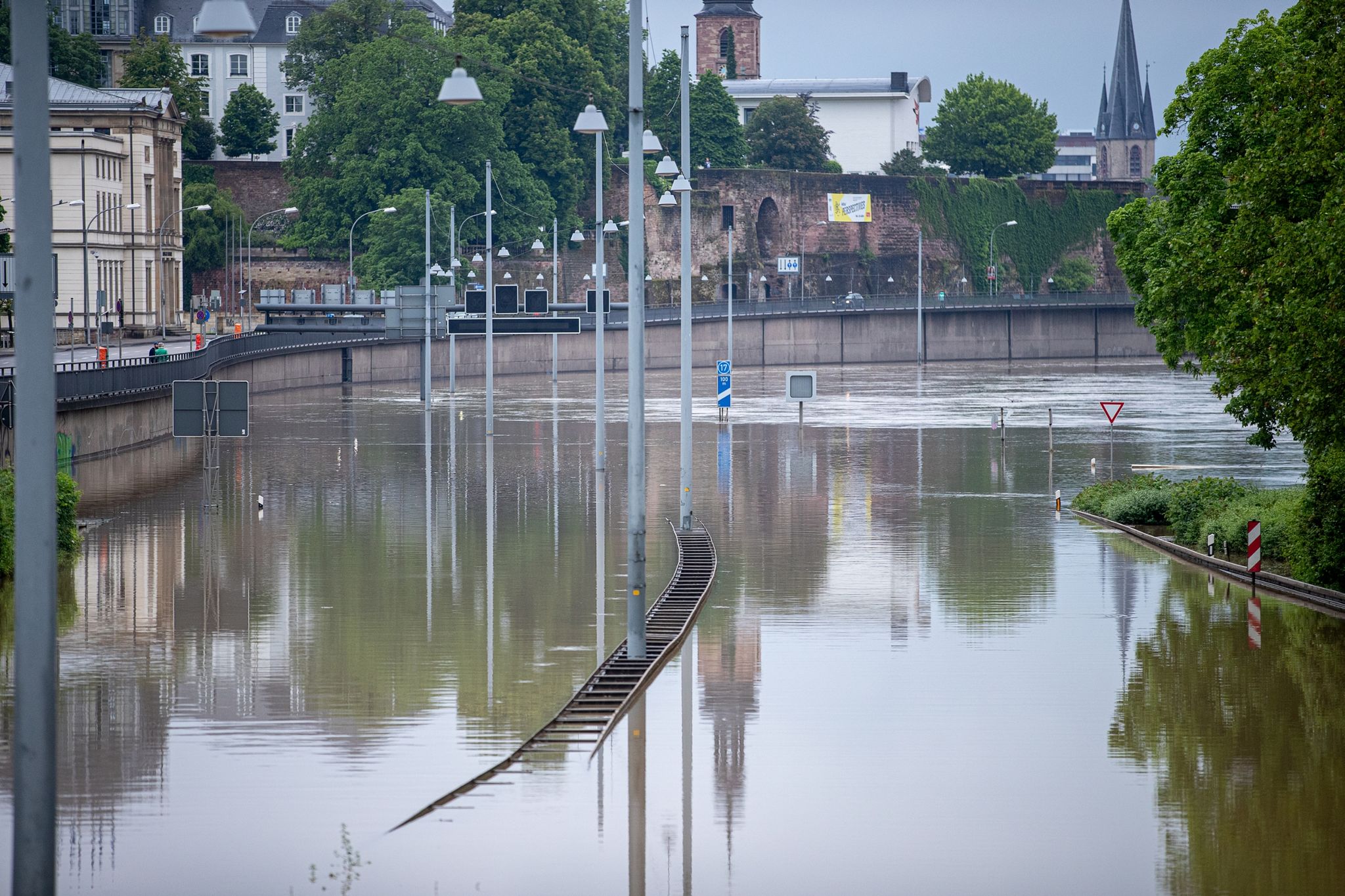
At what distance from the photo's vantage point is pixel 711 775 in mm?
15609

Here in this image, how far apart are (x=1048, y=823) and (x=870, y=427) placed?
4842 centimetres

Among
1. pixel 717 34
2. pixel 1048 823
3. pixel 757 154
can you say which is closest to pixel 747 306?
pixel 757 154

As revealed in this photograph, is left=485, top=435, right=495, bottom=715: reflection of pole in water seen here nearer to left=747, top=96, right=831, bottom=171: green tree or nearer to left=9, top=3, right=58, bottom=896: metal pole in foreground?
left=9, top=3, right=58, bottom=896: metal pole in foreground

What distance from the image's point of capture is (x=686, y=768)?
1583cm

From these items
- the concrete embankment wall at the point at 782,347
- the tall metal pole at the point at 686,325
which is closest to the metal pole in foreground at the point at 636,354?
the tall metal pole at the point at 686,325

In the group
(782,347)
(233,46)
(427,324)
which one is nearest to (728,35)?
(233,46)

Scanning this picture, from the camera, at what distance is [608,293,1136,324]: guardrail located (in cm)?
11394

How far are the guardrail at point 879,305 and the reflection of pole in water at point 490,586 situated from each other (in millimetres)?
61305

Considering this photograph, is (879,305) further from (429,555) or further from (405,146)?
(429,555)

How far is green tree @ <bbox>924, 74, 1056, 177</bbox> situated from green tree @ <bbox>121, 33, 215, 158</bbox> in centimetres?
7037

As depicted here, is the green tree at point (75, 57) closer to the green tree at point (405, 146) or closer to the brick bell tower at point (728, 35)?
the green tree at point (405, 146)

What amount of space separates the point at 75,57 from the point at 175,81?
6.80 m

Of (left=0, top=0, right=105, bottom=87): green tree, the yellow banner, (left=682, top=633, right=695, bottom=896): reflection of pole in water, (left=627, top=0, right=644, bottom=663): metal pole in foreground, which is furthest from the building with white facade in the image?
→ (left=682, top=633, right=695, bottom=896): reflection of pole in water

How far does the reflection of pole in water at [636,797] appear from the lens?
1284 centimetres
